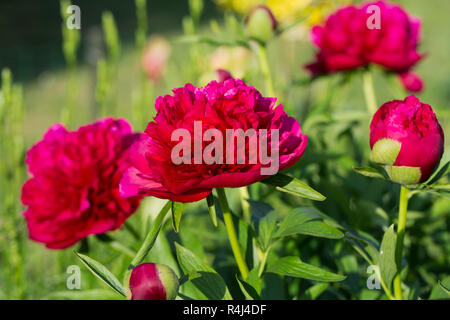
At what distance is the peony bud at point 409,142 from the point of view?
437mm

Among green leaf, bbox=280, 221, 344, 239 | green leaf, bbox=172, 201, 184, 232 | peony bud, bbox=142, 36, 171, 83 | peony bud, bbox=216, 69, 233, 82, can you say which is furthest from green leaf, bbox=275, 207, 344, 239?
peony bud, bbox=142, 36, 171, 83

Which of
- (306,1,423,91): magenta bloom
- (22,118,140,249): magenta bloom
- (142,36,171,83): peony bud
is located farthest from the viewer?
(142,36,171,83): peony bud

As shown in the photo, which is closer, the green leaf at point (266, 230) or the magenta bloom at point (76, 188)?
the green leaf at point (266, 230)

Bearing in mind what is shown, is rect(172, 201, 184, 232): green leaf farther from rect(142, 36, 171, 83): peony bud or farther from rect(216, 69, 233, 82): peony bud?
rect(142, 36, 171, 83): peony bud

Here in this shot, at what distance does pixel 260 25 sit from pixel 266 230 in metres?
0.32

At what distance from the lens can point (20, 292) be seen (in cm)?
78

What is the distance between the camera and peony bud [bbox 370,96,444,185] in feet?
1.43

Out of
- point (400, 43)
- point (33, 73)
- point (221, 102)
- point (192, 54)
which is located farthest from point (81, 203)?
point (33, 73)

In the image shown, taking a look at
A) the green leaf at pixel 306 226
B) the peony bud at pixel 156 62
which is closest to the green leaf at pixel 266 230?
the green leaf at pixel 306 226

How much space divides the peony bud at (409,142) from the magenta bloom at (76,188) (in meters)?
0.28

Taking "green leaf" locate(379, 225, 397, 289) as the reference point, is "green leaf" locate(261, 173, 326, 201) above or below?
above

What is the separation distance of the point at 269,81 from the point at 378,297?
0.31m

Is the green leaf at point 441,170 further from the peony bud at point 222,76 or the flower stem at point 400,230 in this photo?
the peony bud at point 222,76

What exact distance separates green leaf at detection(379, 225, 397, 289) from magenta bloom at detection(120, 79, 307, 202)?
110 mm
